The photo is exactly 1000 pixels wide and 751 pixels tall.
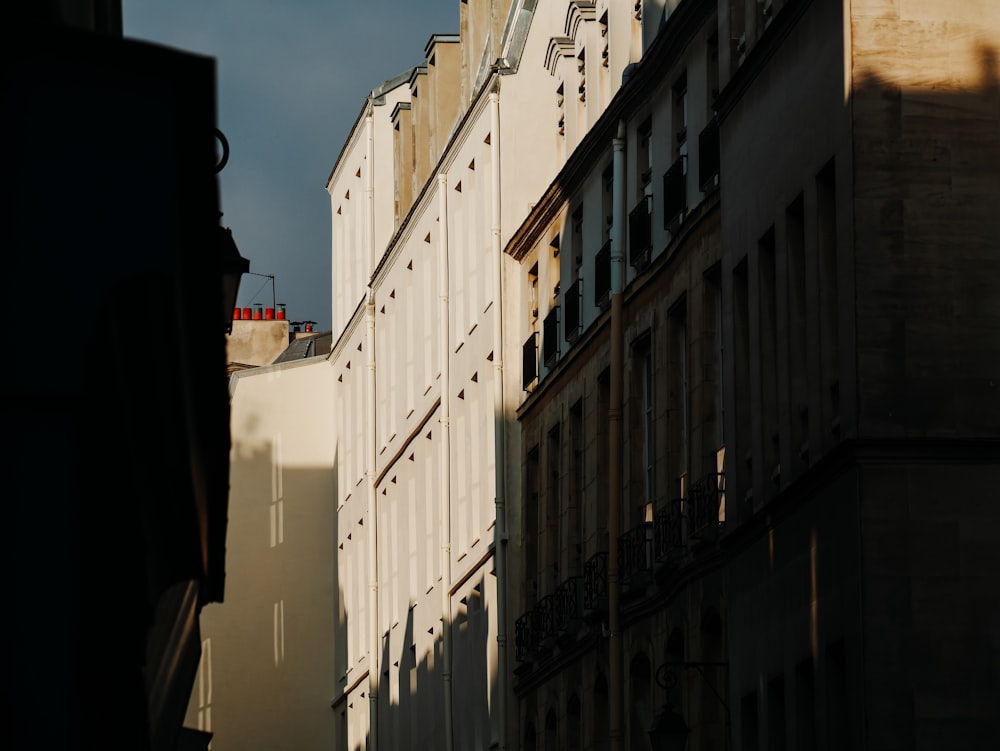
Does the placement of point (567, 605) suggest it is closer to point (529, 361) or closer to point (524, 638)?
point (524, 638)

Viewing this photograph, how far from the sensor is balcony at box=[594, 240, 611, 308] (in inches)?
1366

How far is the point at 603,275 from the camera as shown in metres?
35.0

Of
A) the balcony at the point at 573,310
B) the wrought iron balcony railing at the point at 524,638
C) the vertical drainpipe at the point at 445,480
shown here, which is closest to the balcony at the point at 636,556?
the balcony at the point at 573,310

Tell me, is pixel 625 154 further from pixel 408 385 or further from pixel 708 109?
pixel 408 385

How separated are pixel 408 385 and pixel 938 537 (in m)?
32.6

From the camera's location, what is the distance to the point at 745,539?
79.4 feet

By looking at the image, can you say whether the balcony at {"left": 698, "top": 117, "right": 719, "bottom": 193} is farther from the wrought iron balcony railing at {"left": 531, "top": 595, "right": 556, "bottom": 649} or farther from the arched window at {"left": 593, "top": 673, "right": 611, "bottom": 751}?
the wrought iron balcony railing at {"left": 531, "top": 595, "right": 556, "bottom": 649}

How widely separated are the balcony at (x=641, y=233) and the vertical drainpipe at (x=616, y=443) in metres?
0.46

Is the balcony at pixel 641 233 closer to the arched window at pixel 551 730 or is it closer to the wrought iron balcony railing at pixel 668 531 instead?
the wrought iron balcony railing at pixel 668 531

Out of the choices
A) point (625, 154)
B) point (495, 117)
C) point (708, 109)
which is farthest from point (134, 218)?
point (495, 117)

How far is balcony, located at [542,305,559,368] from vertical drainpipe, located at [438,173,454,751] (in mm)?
7927

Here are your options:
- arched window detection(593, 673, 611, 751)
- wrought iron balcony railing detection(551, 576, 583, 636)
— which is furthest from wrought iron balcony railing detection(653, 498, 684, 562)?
wrought iron balcony railing detection(551, 576, 583, 636)

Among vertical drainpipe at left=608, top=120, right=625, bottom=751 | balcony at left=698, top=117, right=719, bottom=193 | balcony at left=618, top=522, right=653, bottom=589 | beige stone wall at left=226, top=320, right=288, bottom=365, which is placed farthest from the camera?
beige stone wall at left=226, top=320, right=288, bottom=365

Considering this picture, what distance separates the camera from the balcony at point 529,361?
132ft
